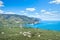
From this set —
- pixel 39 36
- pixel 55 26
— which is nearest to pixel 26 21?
pixel 39 36

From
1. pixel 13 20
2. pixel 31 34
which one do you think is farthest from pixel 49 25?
pixel 13 20

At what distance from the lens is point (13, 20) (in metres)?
7.10

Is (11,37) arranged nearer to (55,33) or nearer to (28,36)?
(28,36)

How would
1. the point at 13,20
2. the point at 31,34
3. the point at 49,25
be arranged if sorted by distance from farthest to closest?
1. the point at 13,20
2. the point at 31,34
3. the point at 49,25

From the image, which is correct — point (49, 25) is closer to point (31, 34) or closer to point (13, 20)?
point (31, 34)

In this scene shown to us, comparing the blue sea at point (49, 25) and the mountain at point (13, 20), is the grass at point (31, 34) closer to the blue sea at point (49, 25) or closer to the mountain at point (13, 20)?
the blue sea at point (49, 25)

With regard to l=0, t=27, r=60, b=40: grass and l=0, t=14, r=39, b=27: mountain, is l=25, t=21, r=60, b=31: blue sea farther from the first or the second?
l=0, t=14, r=39, b=27: mountain

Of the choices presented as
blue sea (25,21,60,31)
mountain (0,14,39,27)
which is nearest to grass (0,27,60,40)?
blue sea (25,21,60,31)

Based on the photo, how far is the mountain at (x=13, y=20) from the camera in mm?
6696

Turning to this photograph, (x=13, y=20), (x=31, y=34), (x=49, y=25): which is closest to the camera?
(x=49, y=25)

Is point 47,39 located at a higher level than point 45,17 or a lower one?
lower

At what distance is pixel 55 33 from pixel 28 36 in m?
1.15

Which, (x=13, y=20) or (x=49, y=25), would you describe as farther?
(x=13, y=20)

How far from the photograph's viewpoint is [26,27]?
6562 mm
